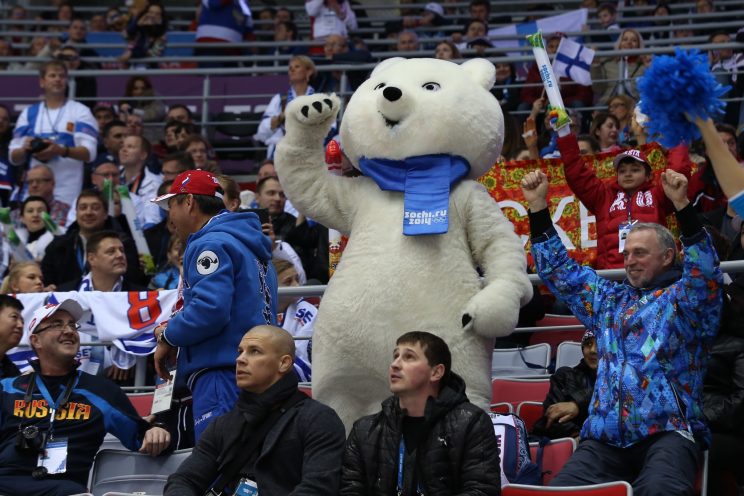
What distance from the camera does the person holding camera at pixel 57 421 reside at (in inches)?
231

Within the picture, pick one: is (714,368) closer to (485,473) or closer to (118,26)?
(485,473)

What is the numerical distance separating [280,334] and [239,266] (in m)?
0.46

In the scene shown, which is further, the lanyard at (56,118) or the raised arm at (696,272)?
the lanyard at (56,118)

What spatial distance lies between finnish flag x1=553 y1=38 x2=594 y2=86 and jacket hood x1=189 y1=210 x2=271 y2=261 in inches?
201

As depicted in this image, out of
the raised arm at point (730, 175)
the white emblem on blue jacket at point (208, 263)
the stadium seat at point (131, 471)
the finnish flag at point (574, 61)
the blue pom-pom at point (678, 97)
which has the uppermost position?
the finnish flag at point (574, 61)

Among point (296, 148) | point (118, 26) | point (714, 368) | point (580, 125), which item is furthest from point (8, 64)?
point (714, 368)

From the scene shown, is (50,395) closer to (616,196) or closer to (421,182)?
(421,182)

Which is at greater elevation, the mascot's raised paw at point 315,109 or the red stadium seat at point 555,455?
the mascot's raised paw at point 315,109

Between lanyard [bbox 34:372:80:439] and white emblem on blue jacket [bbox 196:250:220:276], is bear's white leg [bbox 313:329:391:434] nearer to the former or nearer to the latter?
white emblem on blue jacket [bbox 196:250:220:276]

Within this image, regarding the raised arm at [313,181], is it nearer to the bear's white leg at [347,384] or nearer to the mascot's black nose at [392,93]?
the mascot's black nose at [392,93]

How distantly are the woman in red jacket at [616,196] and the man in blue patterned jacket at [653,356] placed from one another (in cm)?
171

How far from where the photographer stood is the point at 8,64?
14.4 meters

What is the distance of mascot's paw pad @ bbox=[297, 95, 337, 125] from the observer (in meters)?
5.93

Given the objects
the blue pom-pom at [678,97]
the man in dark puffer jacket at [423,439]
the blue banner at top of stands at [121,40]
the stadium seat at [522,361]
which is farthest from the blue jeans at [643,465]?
the blue banner at top of stands at [121,40]
